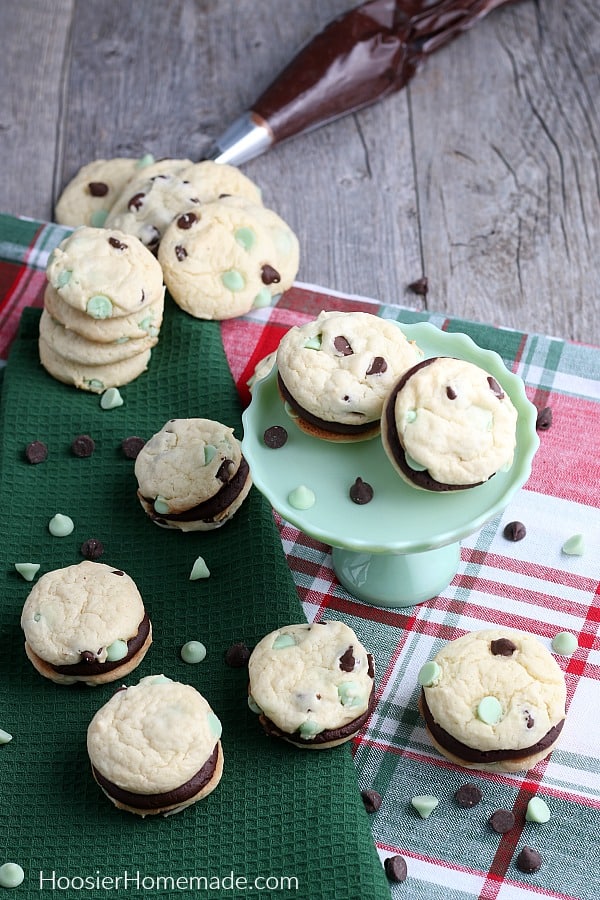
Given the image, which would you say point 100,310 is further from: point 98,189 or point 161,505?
point 98,189

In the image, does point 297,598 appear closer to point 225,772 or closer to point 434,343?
point 225,772

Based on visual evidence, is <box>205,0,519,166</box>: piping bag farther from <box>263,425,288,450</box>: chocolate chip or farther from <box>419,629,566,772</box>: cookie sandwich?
<box>419,629,566,772</box>: cookie sandwich

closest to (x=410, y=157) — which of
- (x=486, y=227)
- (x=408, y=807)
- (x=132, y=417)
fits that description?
(x=486, y=227)

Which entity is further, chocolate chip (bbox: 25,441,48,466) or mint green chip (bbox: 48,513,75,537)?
chocolate chip (bbox: 25,441,48,466)

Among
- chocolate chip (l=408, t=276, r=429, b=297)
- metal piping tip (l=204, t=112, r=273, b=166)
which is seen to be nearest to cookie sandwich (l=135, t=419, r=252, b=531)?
chocolate chip (l=408, t=276, r=429, b=297)

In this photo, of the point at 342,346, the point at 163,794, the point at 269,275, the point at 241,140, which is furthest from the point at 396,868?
the point at 241,140
